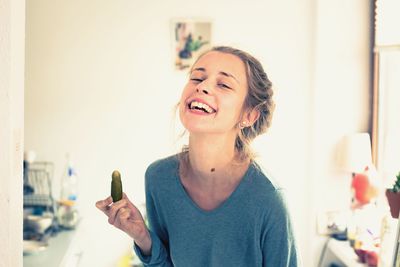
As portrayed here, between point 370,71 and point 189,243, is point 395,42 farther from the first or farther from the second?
point 189,243

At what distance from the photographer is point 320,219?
244 centimetres

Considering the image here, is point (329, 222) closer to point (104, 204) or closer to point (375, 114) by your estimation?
point (375, 114)

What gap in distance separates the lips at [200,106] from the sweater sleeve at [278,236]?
254 mm

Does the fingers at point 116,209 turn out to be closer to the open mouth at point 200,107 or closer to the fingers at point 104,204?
the fingers at point 104,204

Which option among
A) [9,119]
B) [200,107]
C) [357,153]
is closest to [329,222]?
[357,153]

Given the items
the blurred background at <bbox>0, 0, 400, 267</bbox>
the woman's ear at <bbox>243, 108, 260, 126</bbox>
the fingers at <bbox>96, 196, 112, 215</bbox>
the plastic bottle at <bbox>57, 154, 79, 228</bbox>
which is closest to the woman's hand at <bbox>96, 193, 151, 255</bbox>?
the fingers at <bbox>96, 196, 112, 215</bbox>

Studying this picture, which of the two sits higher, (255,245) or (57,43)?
(57,43)

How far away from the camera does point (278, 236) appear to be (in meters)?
1.03

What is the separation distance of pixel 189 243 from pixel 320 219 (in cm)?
154

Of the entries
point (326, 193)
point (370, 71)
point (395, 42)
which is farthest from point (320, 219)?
point (395, 42)

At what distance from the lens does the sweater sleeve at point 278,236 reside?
3.38 ft

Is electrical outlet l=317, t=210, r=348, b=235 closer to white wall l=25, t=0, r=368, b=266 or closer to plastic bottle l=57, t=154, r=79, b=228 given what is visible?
white wall l=25, t=0, r=368, b=266

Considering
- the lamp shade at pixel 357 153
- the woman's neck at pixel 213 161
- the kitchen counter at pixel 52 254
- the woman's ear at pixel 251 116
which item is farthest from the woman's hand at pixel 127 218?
the lamp shade at pixel 357 153

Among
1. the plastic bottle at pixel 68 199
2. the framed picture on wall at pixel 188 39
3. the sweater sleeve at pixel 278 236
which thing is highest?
the framed picture on wall at pixel 188 39
